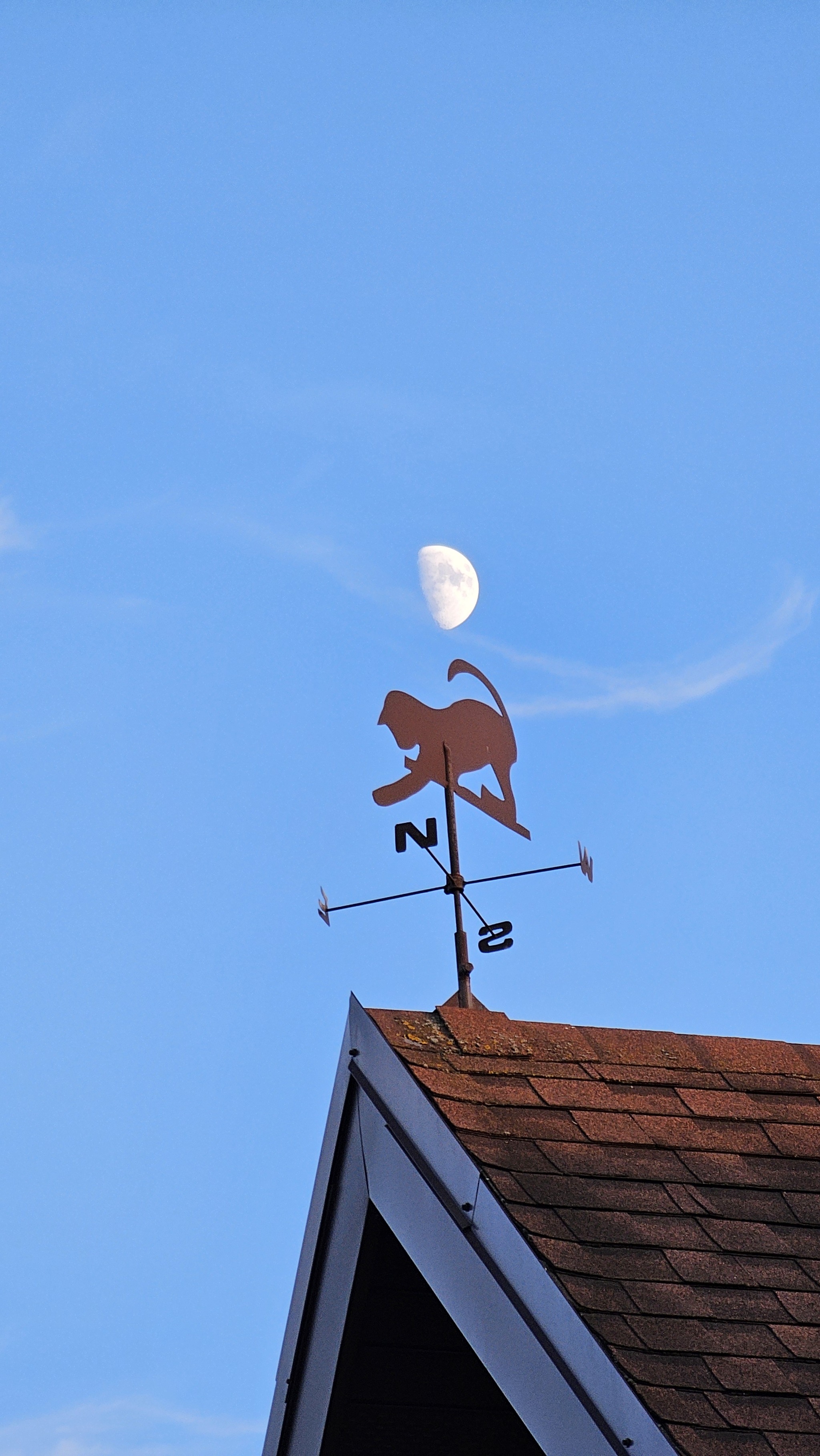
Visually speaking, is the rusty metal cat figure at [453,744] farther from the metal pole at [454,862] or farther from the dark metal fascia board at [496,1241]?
Answer: the dark metal fascia board at [496,1241]

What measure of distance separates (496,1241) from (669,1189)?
0.40m

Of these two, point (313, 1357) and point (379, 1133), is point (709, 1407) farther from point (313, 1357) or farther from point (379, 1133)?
point (313, 1357)

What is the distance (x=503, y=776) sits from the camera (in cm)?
514

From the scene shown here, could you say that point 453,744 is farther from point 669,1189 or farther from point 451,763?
point 669,1189

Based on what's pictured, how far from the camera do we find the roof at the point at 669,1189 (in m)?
2.70

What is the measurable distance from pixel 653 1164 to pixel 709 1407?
28.8 inches

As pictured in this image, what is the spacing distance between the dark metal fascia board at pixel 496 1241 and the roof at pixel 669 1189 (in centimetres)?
3

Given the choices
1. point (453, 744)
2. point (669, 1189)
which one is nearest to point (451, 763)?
point (453, 744)

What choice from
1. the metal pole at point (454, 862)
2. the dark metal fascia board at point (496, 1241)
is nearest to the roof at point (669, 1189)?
the dark metal fascia board at point (496, 1241)

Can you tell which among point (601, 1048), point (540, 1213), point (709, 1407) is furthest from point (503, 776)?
point (709, 1407)

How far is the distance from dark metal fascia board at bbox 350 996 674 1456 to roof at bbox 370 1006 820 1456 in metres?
0.03

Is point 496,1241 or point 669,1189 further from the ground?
point 669,1189

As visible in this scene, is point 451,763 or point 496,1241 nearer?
point 496,1241

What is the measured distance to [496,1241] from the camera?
3059 millimetres
